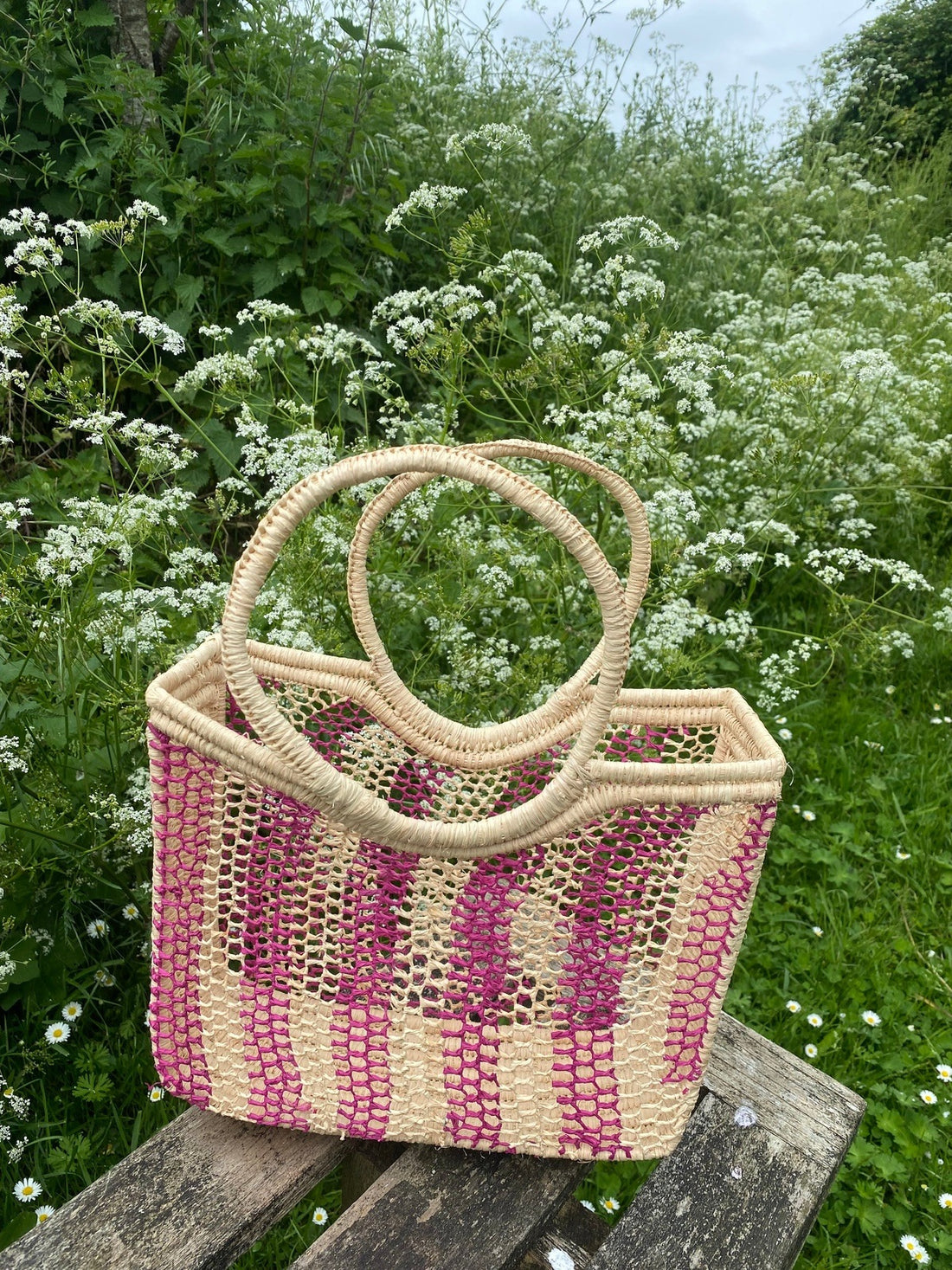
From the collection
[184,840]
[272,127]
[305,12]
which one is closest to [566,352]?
[272,127]

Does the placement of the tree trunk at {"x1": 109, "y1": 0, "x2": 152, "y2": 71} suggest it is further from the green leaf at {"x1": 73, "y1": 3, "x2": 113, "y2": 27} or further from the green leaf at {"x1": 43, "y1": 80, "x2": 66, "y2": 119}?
the green leaf at {"x1": 43, "y1": 80, "x2": 66, "y2": 119}

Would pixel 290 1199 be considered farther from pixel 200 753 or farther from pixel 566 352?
pixel 566 352

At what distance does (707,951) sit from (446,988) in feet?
0.95

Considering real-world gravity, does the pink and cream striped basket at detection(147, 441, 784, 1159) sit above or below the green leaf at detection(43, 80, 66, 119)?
below

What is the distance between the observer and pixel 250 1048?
104 centimetres

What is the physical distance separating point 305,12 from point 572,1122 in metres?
3.18

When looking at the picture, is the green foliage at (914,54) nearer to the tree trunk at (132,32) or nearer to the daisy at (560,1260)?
the tree trunk at (132,32)

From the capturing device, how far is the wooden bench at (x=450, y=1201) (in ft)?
2.96

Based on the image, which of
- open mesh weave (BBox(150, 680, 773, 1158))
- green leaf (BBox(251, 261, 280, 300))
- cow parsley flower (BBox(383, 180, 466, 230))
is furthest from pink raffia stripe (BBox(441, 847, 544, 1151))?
green leaf (BBox(251, 261, 280, 300))

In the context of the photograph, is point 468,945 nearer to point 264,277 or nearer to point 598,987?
point 598,987

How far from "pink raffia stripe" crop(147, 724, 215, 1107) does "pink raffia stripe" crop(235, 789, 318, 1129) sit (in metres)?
0.05

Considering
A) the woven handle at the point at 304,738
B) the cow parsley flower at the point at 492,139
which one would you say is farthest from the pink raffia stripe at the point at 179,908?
the cow parsley flower at the point at 492,139

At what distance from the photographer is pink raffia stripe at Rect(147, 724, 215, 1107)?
3.10ft

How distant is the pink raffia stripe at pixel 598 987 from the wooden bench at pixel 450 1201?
0.06m
